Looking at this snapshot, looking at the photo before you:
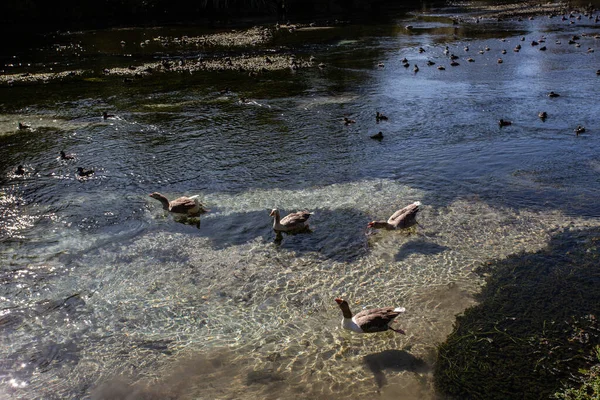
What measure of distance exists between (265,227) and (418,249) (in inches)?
160

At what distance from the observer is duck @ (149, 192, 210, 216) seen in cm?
1362

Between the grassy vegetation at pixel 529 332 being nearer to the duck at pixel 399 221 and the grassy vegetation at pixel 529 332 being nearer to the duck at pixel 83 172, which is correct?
the duck at pixel 399 221

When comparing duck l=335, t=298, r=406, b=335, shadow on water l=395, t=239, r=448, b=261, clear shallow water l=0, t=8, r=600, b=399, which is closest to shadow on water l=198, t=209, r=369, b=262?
clear shallow water l=0, t=8, r=600, b=399

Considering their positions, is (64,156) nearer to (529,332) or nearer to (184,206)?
(184,206)

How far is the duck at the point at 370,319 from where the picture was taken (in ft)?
29.3

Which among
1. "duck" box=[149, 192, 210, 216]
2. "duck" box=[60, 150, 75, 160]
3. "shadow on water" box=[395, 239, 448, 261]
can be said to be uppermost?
"duck" box=[60, 150, 75, 160]

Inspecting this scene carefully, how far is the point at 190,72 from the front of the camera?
33.4 metres

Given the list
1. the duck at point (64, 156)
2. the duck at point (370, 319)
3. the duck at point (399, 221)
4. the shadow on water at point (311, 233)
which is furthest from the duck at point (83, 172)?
the duck at point (370, 319)

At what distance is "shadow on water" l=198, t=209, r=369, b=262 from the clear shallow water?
0.19 feet

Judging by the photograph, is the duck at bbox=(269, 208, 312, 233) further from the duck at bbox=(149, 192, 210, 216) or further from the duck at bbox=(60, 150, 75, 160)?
the duck at bbox=(60, 150, 75, 160)

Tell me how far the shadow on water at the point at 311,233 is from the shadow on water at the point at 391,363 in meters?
3.17

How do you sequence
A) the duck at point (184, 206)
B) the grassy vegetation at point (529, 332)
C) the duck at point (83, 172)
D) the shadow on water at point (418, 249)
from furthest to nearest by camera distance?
the duck at point (83, 172) < the duck at point (184, 206) < the shadow on water at point (418, 249) < the grassy vegetation at point (529, 332)

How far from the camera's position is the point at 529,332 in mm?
8680

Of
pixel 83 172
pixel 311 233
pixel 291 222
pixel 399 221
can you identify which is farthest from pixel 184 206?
pixel 399 221
